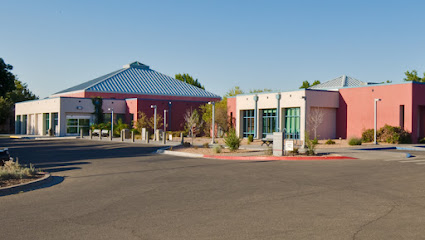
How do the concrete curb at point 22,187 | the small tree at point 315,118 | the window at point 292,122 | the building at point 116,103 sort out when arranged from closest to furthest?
the concrete curb at point 22,187, the small tree at point 315,118, the window at point 292,122, the building at point 116,103

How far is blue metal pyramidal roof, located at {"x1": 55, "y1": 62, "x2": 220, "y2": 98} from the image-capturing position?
65000mm

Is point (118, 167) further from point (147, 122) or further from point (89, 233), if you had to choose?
point (147, 122)

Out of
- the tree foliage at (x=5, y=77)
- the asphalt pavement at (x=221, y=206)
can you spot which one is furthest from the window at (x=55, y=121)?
the asphalt pavement at (x=221, y=206)

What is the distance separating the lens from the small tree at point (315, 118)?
3812 centimetres

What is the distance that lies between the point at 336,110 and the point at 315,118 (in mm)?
3471

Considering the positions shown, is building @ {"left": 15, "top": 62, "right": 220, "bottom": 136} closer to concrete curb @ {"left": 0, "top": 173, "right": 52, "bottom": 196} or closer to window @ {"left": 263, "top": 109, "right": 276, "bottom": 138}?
window @ {"left": 263, "top": 109, "right": 276, "bottom": 138}

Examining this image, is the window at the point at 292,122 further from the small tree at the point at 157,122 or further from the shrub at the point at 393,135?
the small tree at the point at 157,122

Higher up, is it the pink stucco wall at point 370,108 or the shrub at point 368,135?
the pink stucco wall at point 370,108

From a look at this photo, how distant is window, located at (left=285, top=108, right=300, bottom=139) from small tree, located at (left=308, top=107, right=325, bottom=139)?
1304mm

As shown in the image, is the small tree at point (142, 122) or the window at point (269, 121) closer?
the window at point (269, 121)

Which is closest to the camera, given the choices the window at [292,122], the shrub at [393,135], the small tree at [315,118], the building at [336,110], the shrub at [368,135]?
the shrub at [393,135]

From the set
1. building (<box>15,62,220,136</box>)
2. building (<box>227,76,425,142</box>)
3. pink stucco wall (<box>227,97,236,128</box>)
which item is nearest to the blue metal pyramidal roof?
building (<box>15,62,220,136</box>)

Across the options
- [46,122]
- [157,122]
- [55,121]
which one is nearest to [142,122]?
[157,122]

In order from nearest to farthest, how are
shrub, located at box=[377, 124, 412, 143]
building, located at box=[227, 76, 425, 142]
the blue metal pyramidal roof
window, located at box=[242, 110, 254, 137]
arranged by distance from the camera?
shrub, located at box=[377, 124, 412, 143] < building, located at box=[227, 76, 425, 142] < window, located at box=[242, 110, 254, 137] < the blue metal pyramidal roof
